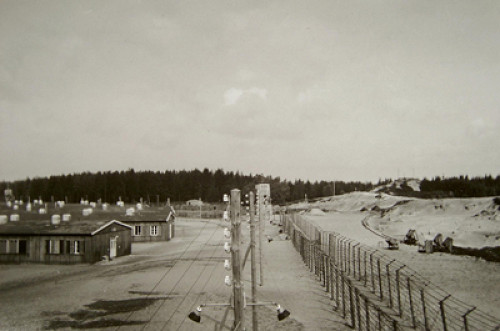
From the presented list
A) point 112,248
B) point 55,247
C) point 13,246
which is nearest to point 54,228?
point 55,247

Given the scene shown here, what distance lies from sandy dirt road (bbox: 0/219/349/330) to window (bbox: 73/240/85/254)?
1640 mm

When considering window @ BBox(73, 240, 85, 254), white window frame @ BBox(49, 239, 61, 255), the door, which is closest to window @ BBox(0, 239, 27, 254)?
white window frame @ BBox(49, 239, 61, 255)

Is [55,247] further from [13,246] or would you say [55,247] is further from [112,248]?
[112,248]

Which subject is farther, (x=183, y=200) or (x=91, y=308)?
(x=183, y=200)

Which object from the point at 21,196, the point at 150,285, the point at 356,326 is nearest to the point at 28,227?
the point at 150,285

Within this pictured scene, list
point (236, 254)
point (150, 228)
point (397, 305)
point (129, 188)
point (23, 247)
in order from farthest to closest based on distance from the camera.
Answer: point (129, 188)
point (150, 228)
point (23, 247)
point (397, 305)
point (236, 254)

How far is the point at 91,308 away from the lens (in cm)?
2134

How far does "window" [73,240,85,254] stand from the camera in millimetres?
37094

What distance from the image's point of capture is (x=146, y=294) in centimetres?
2406

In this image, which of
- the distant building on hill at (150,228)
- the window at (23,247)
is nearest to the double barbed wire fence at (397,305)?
the window at (23,247)

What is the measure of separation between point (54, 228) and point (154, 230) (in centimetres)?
1718

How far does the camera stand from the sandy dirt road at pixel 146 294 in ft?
60.6

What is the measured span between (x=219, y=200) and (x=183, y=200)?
14.6 metres

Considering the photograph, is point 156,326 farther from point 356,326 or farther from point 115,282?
point 115,282
